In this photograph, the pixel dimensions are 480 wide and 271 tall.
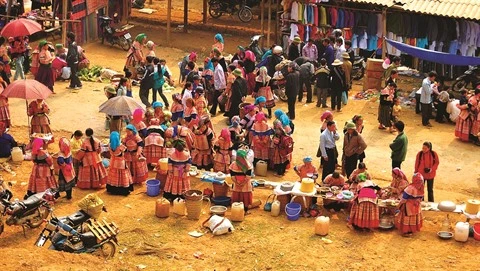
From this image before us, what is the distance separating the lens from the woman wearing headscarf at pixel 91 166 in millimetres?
16469

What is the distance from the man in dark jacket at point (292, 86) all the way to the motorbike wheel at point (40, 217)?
767cm

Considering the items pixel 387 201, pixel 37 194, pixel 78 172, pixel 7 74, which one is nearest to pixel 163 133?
pixel 78 172

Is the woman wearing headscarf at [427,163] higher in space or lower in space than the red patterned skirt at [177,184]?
higher

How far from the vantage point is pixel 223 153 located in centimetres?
1745

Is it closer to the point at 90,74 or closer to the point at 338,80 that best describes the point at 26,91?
the point at 90,74

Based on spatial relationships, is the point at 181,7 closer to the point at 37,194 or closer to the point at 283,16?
the point at 283,16

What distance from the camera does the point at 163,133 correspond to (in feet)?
58.6

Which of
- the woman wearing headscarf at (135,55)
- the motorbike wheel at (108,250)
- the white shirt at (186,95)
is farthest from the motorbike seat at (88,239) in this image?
the woman wearing headscarf at (135,55)

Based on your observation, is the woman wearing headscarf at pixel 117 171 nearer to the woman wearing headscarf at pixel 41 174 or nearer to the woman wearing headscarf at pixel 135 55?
the woman wearing headscarf at pixel 41 174

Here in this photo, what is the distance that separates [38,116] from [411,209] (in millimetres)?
7768

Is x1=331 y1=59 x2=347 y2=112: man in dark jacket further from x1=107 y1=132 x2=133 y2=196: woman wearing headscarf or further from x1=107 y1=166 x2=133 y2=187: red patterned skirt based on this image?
x1=107 y1=166 x2=133 y2=187: red patterned skirt

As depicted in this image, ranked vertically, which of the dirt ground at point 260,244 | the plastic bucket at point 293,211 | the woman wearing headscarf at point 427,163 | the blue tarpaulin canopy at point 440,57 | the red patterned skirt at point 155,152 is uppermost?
the blue tarpaulin canopy at point 440,57

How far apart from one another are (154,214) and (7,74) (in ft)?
28.0

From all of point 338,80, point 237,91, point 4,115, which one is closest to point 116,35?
point 237,91
